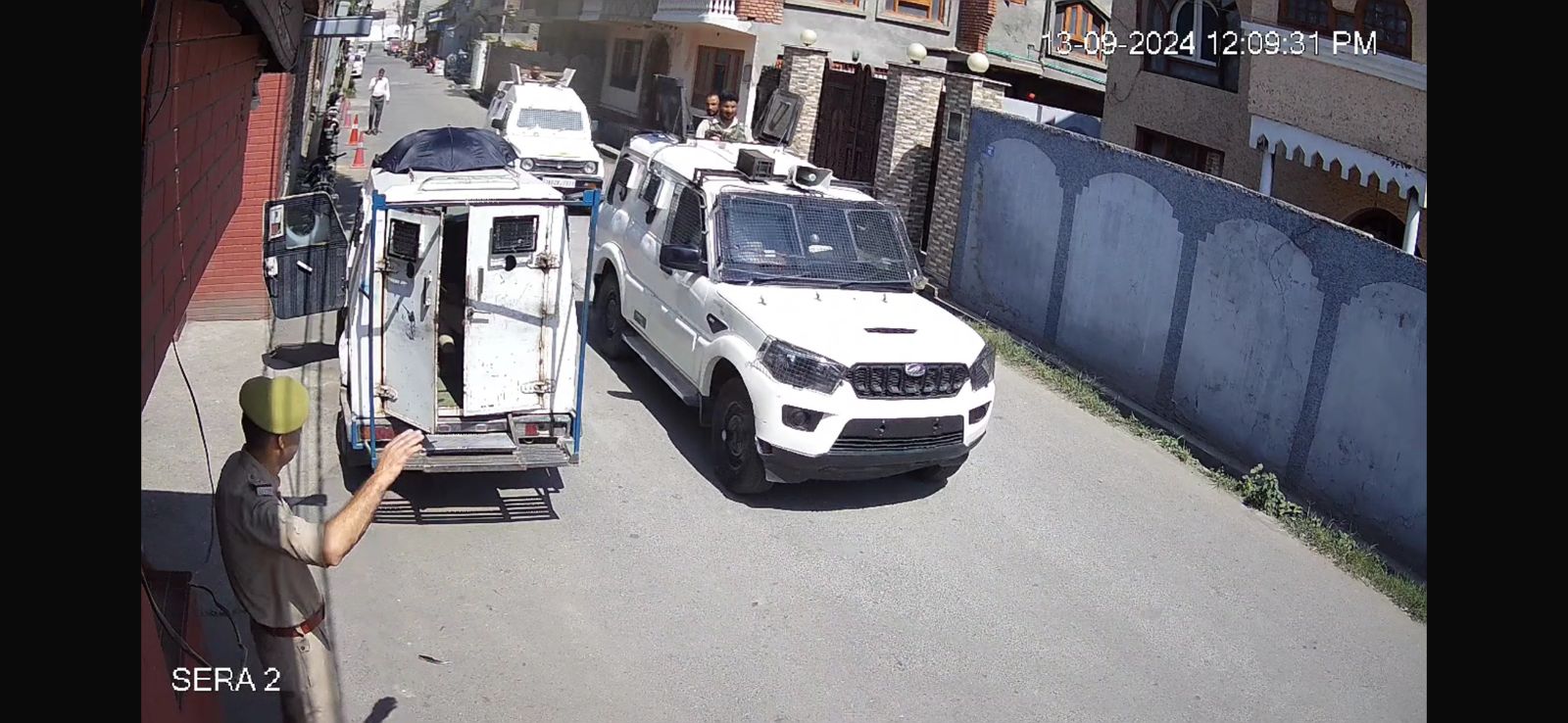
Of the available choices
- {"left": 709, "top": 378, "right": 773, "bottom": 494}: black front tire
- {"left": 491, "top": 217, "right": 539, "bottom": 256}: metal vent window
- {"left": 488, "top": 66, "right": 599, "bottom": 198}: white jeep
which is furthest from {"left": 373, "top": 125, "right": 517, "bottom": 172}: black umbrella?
Answer: {"left": 488, "top": 66, "right": 599, "bottom": 198}: white jeep

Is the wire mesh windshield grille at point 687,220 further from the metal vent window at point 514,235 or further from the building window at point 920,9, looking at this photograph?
the building window at point 920,9

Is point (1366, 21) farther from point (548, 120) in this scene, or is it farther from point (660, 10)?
point (660, 10)

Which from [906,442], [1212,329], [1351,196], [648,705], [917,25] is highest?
[917,25]

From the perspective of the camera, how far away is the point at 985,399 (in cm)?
929

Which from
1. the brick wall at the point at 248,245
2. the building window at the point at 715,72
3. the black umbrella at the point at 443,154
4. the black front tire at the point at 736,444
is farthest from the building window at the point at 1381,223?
the building window at the point at 715,72

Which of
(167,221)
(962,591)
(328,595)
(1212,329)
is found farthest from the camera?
(1212,329)

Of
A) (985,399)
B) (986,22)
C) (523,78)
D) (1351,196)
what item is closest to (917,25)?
(986,22)

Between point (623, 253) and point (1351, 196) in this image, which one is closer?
point (623, 253)

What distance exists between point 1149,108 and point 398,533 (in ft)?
44.4

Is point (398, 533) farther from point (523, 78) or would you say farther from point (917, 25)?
point (917, 25)

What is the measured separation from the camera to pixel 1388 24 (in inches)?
521

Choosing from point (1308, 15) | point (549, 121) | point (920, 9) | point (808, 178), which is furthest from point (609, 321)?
point (920, 9)

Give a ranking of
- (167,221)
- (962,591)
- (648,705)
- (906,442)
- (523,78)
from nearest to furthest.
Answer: (167,221)
(648,705)
(962,591)
(906,442)
(523,78)

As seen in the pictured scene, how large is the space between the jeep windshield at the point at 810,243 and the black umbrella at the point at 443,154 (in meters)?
2.13
